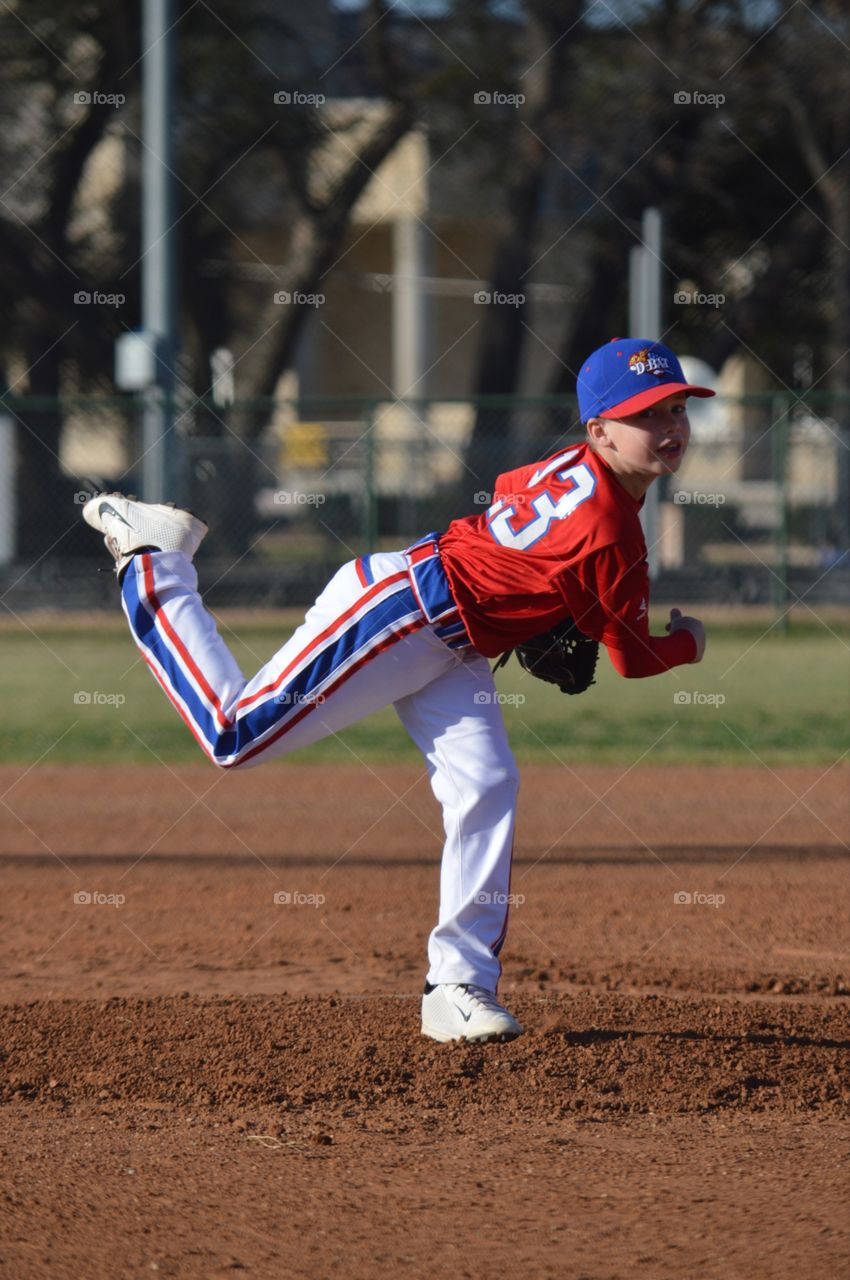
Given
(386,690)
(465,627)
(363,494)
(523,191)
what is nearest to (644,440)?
(465,627)

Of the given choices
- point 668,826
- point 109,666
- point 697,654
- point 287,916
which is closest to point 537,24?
point 109,666

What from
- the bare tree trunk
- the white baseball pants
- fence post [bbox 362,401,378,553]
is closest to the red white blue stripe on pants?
the white baseball pants

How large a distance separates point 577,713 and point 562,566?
879 cm

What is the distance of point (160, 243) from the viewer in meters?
16.4

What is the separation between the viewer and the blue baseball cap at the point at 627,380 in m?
4.28

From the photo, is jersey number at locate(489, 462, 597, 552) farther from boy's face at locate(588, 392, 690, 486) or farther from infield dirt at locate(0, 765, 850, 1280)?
infield dirt at locate(0, 765, 850, 1280)

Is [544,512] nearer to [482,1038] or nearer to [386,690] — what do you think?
[386,690]

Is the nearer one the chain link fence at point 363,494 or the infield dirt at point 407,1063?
the infield dirt at point 407,1063

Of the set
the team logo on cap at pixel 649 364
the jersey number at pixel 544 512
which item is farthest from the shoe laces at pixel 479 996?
the team logo on cap at pixel 649 364

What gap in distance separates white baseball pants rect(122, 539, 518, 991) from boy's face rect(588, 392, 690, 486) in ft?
1.79

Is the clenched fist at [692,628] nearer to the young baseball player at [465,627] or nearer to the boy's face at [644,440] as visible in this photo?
the young baseball player at [465,627]

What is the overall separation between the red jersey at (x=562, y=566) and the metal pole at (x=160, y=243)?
39.1ft

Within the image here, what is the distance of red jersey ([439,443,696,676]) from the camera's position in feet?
13.7

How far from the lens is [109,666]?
51.1 ft
